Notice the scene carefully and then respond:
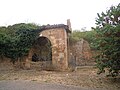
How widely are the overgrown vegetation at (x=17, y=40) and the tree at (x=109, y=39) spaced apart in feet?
27.5

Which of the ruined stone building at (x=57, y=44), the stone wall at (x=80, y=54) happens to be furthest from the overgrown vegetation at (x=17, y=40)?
the stone wall at (x=80, y=54)

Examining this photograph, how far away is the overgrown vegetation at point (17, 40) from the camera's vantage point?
1852 cm

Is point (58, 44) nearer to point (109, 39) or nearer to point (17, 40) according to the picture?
point (17, 40)

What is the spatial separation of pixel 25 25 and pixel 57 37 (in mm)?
3006

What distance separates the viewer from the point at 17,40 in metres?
18.6

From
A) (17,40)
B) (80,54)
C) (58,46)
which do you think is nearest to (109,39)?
(58,46)

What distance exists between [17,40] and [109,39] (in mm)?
9581

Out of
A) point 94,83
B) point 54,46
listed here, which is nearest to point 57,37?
point 54,46

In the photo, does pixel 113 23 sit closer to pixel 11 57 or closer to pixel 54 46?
pixel 54 46

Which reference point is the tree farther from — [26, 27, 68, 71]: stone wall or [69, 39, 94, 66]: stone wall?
[69, 39, 94, 66]: stone wall

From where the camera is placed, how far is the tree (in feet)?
35.9

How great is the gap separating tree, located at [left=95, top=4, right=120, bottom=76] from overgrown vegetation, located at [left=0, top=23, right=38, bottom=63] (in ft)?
27.5

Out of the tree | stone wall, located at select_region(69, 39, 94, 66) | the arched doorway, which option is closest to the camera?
Answer: the tree

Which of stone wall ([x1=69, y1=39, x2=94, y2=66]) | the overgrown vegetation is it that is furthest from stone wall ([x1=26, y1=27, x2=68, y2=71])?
stone wall ([x1=69, y1=39, x2=94, y2=66])
